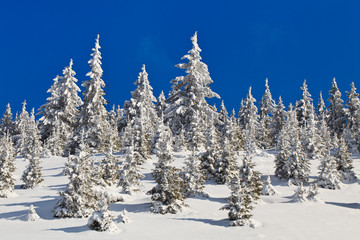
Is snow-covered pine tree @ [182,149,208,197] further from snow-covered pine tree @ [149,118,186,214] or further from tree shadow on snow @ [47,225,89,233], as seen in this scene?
tree shadow on snow @ [47,225,89,233]

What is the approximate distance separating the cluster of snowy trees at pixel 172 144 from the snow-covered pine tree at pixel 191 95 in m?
0.14

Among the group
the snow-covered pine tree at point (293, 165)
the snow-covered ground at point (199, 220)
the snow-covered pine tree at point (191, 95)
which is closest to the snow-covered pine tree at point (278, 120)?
the snow-covered pine tree at point (191, 95)

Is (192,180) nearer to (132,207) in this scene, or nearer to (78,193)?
(132,207)

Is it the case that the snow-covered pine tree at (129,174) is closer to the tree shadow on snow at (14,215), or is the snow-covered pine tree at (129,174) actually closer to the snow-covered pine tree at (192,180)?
the snow-covered pine tree at (192,180)

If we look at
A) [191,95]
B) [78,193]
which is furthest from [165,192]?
[191,95]

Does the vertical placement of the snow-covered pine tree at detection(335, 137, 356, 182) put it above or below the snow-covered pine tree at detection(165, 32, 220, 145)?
below

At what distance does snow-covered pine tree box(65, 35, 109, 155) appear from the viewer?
121 feet

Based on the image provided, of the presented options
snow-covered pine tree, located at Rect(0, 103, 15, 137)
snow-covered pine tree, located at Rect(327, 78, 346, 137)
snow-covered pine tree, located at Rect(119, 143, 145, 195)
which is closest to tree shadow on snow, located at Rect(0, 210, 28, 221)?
snow-covered pine tree, located at Rect(119, 143, 145, 195)

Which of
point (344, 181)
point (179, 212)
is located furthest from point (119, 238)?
point (344, 181)

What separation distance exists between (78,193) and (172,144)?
23.7 m

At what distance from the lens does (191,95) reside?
42.2 meters

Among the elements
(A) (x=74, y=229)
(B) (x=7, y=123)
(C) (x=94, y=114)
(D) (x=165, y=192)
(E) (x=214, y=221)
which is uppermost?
(B) (x=7, y=123)

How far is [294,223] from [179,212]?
20.5 feet

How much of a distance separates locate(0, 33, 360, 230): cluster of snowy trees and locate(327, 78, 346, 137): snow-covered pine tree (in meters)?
0.18
